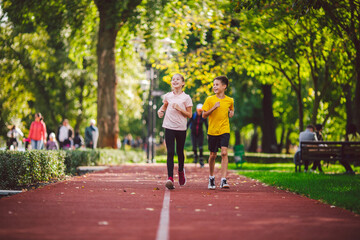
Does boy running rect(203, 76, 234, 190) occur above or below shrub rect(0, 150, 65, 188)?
above

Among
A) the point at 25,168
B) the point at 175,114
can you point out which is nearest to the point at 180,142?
the point at 175,114

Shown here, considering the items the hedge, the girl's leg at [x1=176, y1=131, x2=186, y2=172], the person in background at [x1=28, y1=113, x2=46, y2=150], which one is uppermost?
the person in background at [x1=28, y1=113, x2=46, y2=150]

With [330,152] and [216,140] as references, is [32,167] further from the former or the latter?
[330,152]

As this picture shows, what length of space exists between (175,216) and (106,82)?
751 inches

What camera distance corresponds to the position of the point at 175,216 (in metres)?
6.95

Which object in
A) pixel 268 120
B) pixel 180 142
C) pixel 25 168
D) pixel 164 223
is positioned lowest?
pixel 164 223

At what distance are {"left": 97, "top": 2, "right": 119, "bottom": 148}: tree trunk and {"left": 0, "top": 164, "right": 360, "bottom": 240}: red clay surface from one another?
15.8 meters

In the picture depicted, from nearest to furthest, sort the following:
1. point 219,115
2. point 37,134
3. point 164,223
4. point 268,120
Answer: point 164,223 < point 219,115 < point 37,134 < point 268,120

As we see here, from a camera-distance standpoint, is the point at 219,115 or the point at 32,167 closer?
the point at 219,115

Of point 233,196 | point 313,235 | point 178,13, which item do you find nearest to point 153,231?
point 313,235

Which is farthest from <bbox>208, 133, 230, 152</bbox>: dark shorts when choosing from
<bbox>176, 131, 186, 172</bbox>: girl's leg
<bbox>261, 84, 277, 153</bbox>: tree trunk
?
<bbox>261, 84, 277, 153</bbox>: tree trunk

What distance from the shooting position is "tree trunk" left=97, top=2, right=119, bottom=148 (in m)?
25.2

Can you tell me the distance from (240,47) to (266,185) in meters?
12.3

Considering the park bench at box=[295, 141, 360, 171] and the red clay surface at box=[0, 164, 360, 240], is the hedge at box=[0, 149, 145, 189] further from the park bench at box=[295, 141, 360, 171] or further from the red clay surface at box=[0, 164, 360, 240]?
the park bench at box=[295, 141, 360, 171]
